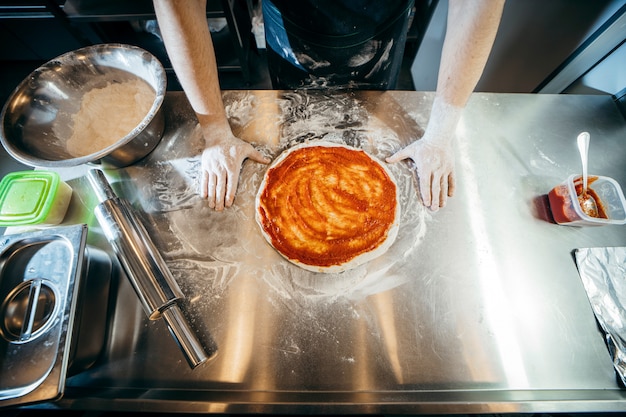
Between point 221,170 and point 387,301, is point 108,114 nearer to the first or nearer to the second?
point 221,170

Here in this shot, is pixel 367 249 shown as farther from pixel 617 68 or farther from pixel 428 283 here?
pixel 617 68

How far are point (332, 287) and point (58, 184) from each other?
1.42 m

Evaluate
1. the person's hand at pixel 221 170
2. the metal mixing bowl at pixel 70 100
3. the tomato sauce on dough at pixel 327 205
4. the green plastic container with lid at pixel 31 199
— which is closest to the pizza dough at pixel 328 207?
the tomato sauce on dough at pixel 327 205

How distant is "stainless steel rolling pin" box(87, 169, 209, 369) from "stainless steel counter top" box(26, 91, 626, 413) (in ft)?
0.33

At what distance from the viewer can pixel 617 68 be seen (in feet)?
5.24

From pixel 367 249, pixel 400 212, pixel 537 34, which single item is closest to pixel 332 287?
pixel 367 249

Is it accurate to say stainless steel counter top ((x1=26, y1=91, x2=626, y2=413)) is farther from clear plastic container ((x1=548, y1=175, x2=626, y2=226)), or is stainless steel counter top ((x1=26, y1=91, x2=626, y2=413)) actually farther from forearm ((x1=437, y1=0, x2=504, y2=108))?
forearm ((x1=437, y1=0, x2=504, y2=108))

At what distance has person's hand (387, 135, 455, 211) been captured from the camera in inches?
56.1

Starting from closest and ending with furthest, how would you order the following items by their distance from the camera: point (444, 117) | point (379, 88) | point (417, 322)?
point (417, 322) < point (444, 117) < point (379, 88)

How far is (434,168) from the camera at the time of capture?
56.8 inches

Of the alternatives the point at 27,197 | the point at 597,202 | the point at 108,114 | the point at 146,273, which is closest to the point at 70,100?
the point at 108,114

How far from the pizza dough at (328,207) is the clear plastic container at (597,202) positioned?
2.63ft

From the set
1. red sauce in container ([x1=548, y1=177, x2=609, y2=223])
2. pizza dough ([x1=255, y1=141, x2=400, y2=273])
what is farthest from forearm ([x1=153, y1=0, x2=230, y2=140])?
red sauce in container ([x1=548, y1=177, x2=609, y2=223])

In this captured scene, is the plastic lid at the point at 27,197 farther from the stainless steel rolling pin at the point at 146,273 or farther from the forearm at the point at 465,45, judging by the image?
the forearm at the point at 465,45
